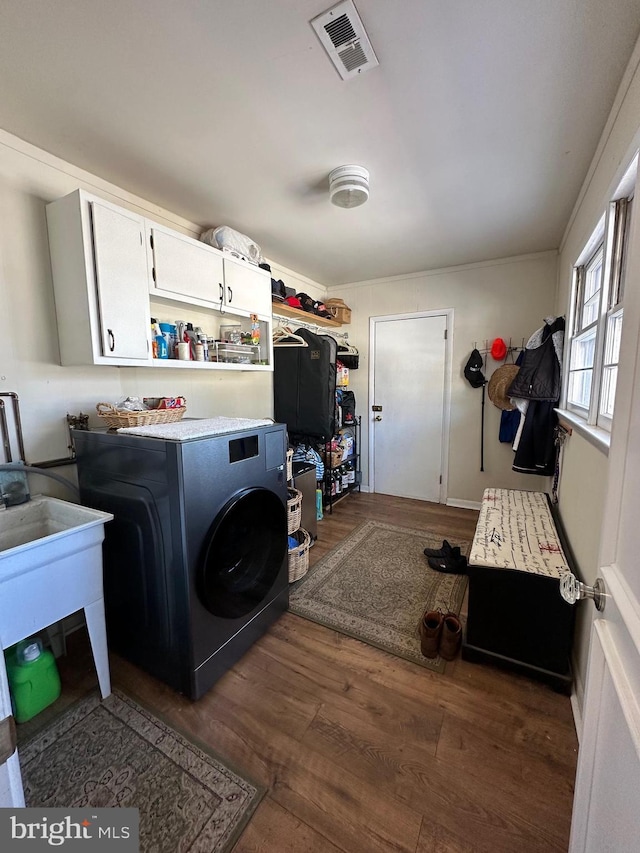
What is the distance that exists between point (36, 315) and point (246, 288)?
118 centimetres

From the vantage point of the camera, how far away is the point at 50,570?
1.22 meters

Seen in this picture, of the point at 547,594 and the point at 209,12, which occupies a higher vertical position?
the point at 209,12

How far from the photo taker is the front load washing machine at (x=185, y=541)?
4.30 ft

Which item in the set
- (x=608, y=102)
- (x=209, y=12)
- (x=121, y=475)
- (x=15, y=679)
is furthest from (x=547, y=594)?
(x=209, y=12)

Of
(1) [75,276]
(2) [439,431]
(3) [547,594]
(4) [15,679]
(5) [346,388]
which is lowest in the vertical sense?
(4) [15,679]

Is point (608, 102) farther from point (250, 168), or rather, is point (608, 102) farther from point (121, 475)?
point (121, 475)

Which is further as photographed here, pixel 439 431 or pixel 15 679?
pixel 439 431

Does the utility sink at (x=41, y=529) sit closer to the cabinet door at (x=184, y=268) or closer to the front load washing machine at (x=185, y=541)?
the front load washing machine at (x=185, y=541)

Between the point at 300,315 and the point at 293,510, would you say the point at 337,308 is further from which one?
the point at 293,510

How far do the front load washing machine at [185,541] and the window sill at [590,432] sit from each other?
4.36ft

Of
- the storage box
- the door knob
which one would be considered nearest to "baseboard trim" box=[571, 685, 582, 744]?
the door knob

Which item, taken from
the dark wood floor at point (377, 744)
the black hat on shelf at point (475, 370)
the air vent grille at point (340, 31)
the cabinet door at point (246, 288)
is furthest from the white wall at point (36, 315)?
the black hat on shelf at point (475, 370)

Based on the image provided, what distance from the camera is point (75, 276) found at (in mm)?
1569

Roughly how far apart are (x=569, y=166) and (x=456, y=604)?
2.44 meters
